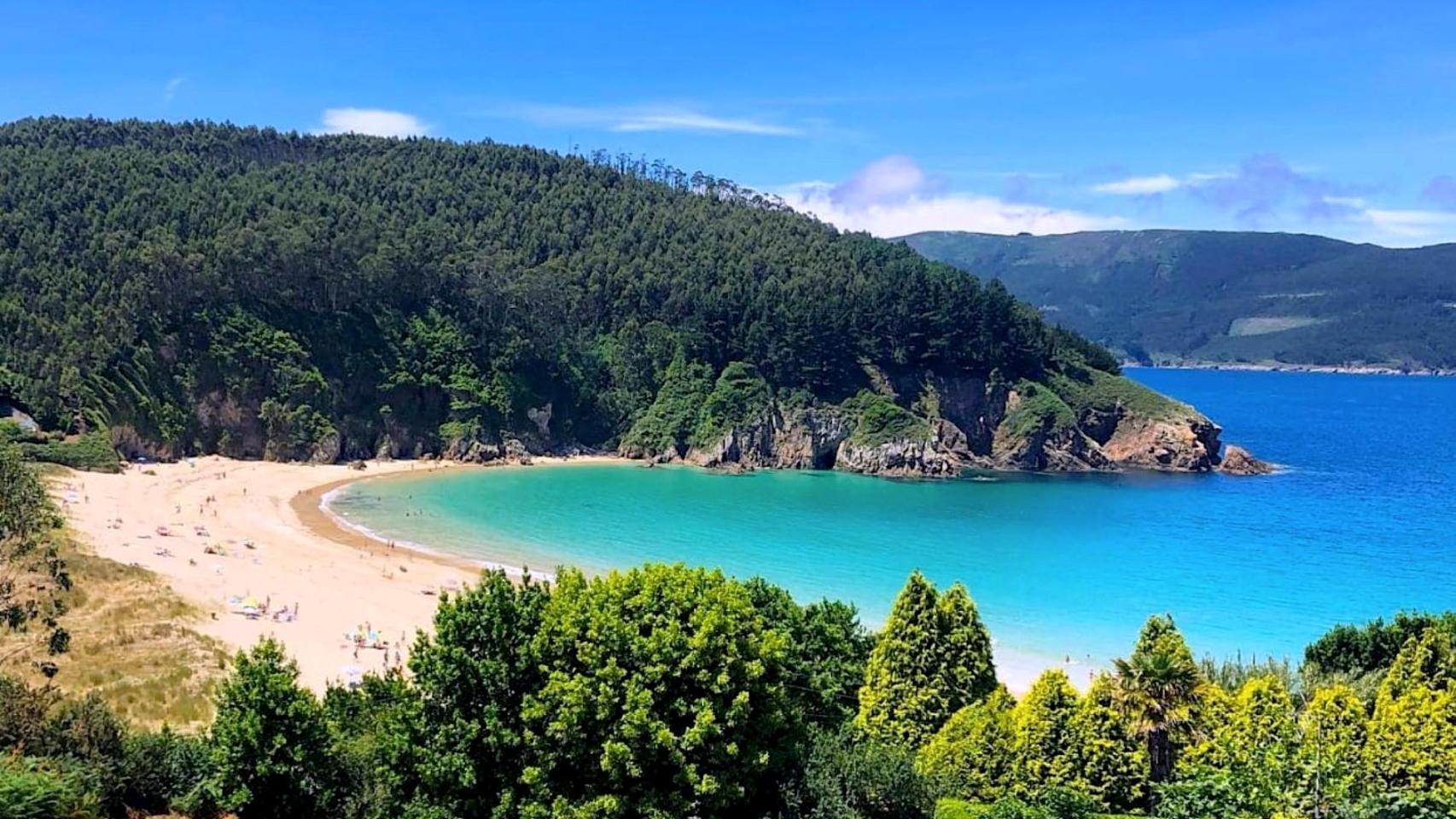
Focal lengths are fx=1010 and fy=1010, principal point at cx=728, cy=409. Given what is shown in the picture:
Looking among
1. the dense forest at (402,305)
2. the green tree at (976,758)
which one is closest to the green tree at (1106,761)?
the green tree at (976,758)

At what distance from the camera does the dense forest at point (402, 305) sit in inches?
2975

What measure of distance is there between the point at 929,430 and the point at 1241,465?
27.9 meters

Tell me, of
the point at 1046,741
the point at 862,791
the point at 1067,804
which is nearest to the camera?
the point at 1067,804

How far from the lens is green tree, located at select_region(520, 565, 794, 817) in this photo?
17484 mm

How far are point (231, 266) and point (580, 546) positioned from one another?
144 feet

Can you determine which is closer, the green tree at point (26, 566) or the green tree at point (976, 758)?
the green tree at point (976, 758)

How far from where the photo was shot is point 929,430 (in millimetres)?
87688

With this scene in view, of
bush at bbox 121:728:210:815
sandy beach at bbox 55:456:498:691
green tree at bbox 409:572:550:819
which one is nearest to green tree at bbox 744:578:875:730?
green tree at bbox 409:572:550:819

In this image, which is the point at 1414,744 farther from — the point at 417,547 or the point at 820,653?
the point at 417,547

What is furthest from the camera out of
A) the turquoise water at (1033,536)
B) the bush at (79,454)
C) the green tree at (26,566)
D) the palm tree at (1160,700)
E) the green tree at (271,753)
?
the bush at (79,454)

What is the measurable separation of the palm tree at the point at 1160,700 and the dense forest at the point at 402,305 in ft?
225

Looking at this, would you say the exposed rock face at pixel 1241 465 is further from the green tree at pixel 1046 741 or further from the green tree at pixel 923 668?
the green tree at pixel 1046 741

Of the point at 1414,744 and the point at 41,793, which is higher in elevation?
the point at 41,793

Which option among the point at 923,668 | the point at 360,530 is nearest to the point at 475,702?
the point at 923,668
